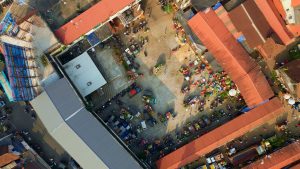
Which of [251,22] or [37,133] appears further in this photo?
[37,133]

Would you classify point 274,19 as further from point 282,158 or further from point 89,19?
point 89,19

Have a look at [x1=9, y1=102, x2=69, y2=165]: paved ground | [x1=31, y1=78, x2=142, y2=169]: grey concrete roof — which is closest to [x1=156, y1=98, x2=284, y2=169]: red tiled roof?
[x1=31, y1=78, x2=142, y2=169]: grey concrete roof

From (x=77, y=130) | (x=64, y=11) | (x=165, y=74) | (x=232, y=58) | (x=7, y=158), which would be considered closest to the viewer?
(x=77, y=130)

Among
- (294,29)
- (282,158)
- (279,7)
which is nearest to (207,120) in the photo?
(282,158)

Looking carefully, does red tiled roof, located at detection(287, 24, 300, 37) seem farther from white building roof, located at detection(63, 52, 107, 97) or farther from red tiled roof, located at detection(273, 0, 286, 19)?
white building roof, located at detection(63, 52, 107, 97)

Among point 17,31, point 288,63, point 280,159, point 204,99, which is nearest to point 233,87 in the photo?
point 204,99

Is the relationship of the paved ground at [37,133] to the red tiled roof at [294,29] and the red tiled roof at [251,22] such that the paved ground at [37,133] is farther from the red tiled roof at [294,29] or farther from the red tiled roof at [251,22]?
the red tiled roof at [294,29]

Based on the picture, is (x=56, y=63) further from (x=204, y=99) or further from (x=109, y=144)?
(x=204, y=99)
